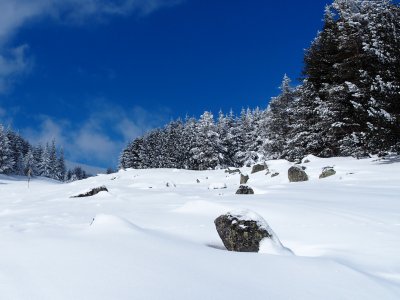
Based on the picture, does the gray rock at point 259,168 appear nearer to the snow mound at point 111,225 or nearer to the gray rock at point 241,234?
the gray rock at point 241,234

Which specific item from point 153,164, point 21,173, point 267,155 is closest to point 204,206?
point 267,155

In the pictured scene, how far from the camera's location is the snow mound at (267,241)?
5027 mm

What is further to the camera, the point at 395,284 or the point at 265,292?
the point at 395,284

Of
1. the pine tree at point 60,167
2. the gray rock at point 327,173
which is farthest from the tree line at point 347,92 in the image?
the pine tree at point 60,167

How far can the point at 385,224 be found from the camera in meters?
6.29

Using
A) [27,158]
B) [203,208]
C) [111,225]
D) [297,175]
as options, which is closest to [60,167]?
[27,158]

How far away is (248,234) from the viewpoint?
5379 mm

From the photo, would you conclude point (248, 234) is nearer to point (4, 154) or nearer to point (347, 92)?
point (347, 92)

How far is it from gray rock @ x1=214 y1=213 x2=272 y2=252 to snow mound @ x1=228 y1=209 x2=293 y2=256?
35mm

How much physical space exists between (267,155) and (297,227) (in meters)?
32.8

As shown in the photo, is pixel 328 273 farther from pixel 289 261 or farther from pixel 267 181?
pixel 267 181

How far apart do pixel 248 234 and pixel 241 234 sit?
106mm

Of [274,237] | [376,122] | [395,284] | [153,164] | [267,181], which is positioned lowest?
[395,284]

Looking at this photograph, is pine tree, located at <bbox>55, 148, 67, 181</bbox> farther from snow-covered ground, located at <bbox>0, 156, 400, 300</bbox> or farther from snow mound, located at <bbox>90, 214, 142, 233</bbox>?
snow mound, located at <bbox>90, 214, 142, 233</bbox>
